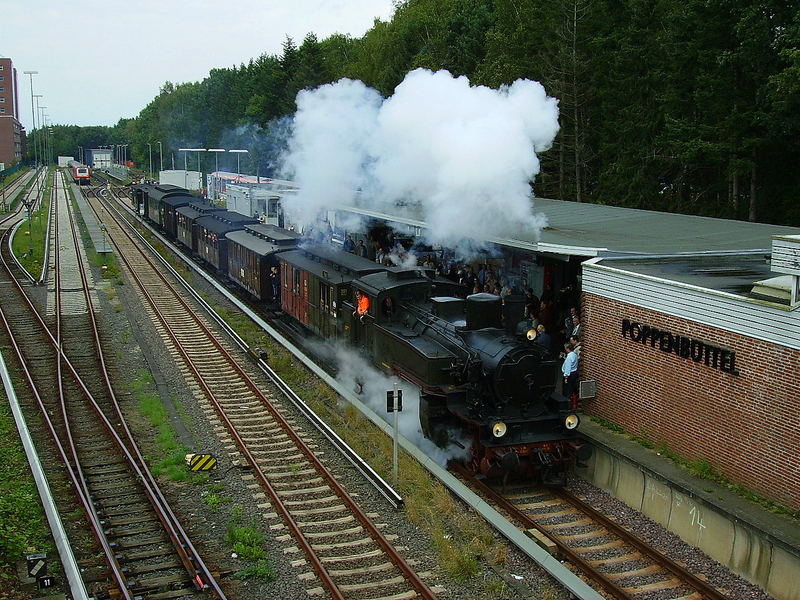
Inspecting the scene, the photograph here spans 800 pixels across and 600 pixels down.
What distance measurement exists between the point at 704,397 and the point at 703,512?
1910 mm

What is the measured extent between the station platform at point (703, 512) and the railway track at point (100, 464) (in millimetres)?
6611

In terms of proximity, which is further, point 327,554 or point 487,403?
point 487,403

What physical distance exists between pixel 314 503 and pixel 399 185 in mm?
9476

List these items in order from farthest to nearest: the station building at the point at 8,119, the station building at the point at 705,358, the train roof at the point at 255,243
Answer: the station building at the point at 8,119 < the train roof at the point at 255,243 < the station building at the point at 705,358

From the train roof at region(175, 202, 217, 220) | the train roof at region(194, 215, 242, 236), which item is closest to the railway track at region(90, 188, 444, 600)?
the train roof at region(194, 215, 242, 236)

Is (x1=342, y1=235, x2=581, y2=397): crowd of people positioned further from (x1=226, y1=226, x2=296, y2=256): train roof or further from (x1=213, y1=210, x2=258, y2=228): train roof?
(x1=213, y1=210, x2=258, y2=228): train roof

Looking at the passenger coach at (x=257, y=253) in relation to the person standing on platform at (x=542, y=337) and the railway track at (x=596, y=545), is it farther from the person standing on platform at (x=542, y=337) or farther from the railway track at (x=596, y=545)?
the railway track at (x=596, y=545)

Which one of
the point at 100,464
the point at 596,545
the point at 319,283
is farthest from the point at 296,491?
the point at 319,283

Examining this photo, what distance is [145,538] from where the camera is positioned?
1034 cm

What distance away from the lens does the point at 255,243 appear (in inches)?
1048

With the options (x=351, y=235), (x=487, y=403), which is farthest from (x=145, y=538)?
(x=351, y=235)

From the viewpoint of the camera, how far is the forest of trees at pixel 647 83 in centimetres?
2516

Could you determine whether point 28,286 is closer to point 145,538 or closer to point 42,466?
point 42,466

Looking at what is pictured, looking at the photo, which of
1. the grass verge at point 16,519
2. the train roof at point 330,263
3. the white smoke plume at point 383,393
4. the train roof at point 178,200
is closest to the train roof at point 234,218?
the train roof at point 178,200
